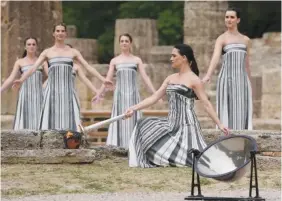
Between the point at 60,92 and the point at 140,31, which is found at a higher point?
the point at 140,31

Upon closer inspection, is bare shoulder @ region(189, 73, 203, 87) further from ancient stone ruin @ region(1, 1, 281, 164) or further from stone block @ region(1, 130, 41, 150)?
stone block @ region(1, 130, 41, 150)

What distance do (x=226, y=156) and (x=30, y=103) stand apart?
24.8 ft

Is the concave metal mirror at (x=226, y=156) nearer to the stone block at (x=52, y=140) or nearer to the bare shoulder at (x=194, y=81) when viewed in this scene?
the bare shoulder at (x=194, y=81)

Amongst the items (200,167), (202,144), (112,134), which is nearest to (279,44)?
(112,134)

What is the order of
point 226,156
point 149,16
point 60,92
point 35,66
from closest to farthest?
point 226,156 < point 35,66 < point 60,92 < point 149,16

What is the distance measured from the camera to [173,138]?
1553 cm

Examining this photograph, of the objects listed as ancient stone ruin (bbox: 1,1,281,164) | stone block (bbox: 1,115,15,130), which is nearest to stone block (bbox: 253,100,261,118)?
ancient stone ruin (bbox: 1,1,281,164)

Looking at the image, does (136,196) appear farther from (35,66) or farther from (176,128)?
(35,66)

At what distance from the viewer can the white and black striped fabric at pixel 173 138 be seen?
50.6 ft

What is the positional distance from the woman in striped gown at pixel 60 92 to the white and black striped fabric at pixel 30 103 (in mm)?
1213

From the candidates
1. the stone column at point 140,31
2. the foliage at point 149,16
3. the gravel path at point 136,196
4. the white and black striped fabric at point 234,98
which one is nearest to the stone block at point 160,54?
the stone column at point 140,31

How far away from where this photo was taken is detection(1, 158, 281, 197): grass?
13914mm

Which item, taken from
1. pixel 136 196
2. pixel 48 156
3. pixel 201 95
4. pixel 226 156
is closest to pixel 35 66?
pixel 48 156

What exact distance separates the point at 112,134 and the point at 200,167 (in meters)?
7.10
